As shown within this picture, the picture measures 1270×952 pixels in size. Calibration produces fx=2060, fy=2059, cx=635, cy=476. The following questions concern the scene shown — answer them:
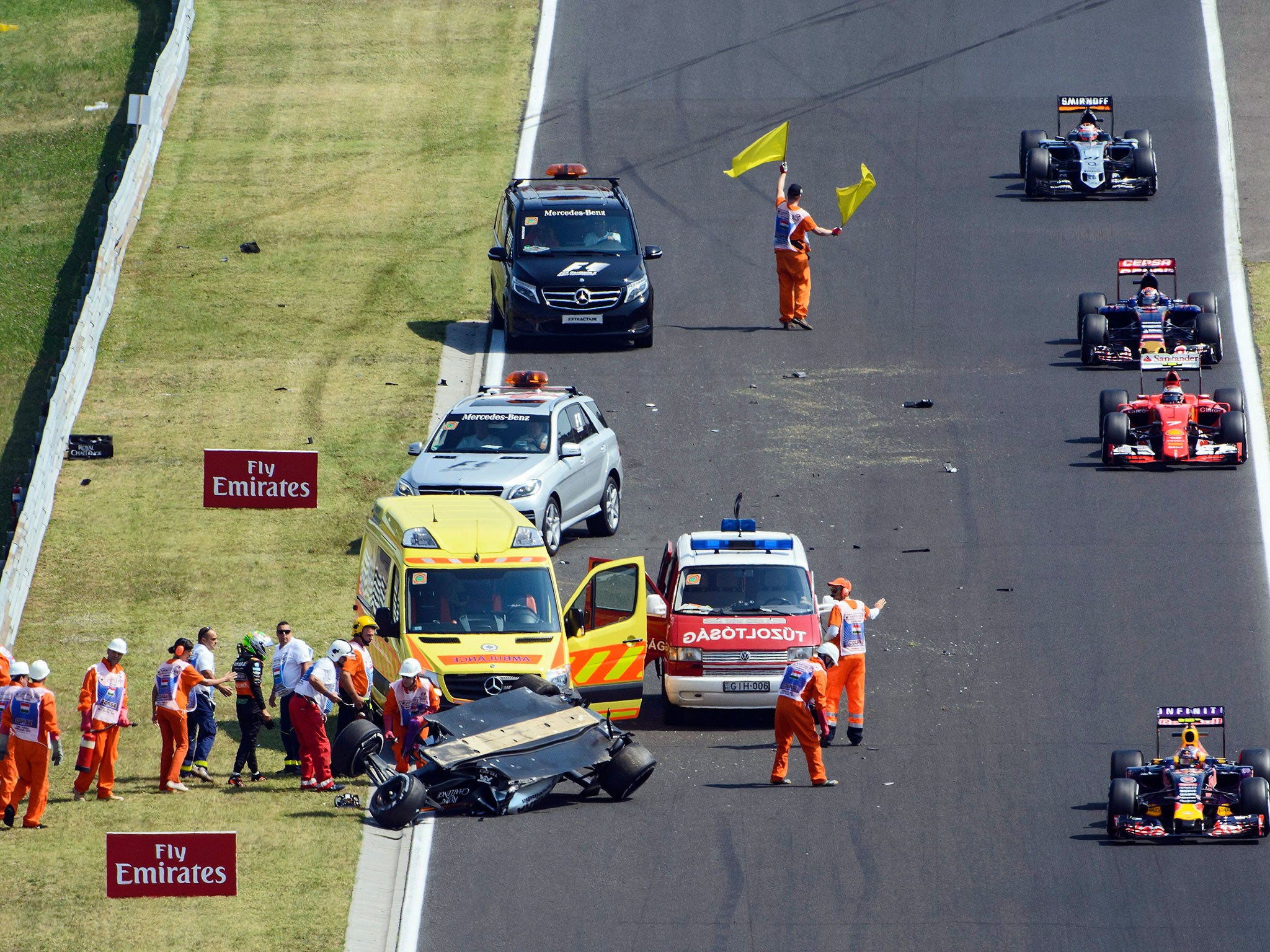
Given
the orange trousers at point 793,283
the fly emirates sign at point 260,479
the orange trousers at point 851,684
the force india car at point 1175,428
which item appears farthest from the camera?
the orange trousers at point 793,283

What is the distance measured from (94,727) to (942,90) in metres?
28.1

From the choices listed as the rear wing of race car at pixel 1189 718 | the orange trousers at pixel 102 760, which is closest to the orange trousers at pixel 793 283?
the rear wing of race car at pixel 1189 718

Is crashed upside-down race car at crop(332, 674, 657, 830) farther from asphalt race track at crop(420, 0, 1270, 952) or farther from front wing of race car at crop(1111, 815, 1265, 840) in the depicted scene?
front wing of race car at crop(1111, 815, 1265, 840)

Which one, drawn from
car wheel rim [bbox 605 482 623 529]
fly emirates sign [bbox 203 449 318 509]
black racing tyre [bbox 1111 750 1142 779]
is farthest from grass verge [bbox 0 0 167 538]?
black racing tyre [bbox 1111 750 1142 779]

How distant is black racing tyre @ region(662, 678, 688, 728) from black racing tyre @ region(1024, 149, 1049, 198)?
19203 mm

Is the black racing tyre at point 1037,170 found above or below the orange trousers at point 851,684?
above

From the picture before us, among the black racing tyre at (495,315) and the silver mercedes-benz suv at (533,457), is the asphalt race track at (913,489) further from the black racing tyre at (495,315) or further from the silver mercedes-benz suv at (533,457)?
the black racing tyre at (495,315)

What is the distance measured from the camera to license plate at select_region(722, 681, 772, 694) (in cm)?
2055

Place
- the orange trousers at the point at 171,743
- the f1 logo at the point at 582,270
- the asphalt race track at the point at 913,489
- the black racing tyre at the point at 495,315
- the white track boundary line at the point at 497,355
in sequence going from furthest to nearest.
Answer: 1. the black racing tyre at the point at 495,315
2. the f1 logo at the point at 582,270
3. the orange trousers at the point at 171,743
4. the asphalt race track at the point at 913,489
5. the white track boundary line at the point at 497,355

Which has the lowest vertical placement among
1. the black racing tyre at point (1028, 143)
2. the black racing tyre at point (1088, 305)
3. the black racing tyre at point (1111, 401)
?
the black racing tyre at point (1111, 401)

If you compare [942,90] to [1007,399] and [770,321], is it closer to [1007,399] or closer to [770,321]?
[770,321]

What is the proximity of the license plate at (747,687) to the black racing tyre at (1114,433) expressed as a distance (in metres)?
8.84

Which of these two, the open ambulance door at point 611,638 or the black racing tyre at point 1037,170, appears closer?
the open ambulance door at point 611,638

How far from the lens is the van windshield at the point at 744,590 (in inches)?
830
